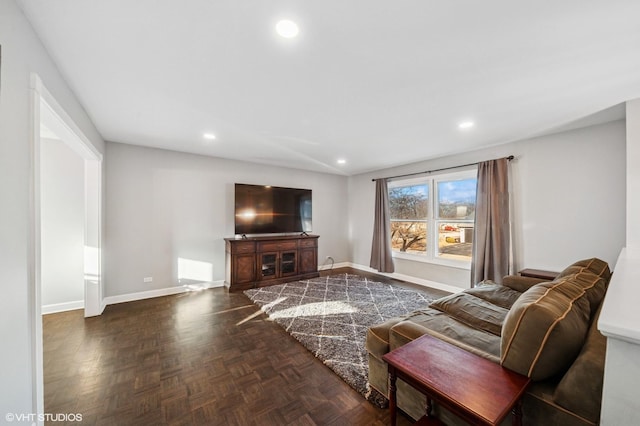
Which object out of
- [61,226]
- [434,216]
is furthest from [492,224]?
[61,226]

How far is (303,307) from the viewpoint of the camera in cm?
339

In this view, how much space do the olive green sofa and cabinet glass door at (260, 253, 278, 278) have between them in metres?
3.05

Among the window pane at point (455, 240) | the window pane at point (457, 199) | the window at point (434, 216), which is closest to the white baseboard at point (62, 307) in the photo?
the window at point (434, 216)

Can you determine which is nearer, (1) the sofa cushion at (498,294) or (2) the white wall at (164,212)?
(1) the sofa cushion at (498,294)

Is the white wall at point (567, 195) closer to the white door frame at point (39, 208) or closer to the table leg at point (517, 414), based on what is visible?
the table leg at point (517, 414)

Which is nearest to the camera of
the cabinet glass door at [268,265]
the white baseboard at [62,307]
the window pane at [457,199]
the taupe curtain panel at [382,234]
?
the white baseboard at [62,307]

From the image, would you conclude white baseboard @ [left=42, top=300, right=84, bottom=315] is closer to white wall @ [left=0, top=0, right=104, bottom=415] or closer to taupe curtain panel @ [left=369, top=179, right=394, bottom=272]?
white wall @ [left=0, top=0, right=104, bottom=415]

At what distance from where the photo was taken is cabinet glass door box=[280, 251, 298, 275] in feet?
15.5

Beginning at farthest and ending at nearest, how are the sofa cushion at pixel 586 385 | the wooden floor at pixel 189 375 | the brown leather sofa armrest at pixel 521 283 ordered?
the brown leather sofa armrest at pixel 521 283, the wooden floor at pixel 189 375, the sofa cushion at pixel 586 385

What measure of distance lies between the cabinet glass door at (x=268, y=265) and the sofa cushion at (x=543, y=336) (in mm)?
3806

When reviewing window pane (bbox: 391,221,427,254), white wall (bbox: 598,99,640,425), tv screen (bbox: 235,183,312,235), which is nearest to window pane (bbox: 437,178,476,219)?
window pane (bbox: 391,221,427,254)

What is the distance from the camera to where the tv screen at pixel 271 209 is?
451 cm

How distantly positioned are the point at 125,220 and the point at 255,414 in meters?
3.47

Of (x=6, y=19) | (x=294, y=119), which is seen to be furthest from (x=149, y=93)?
(x=294, y=119)
